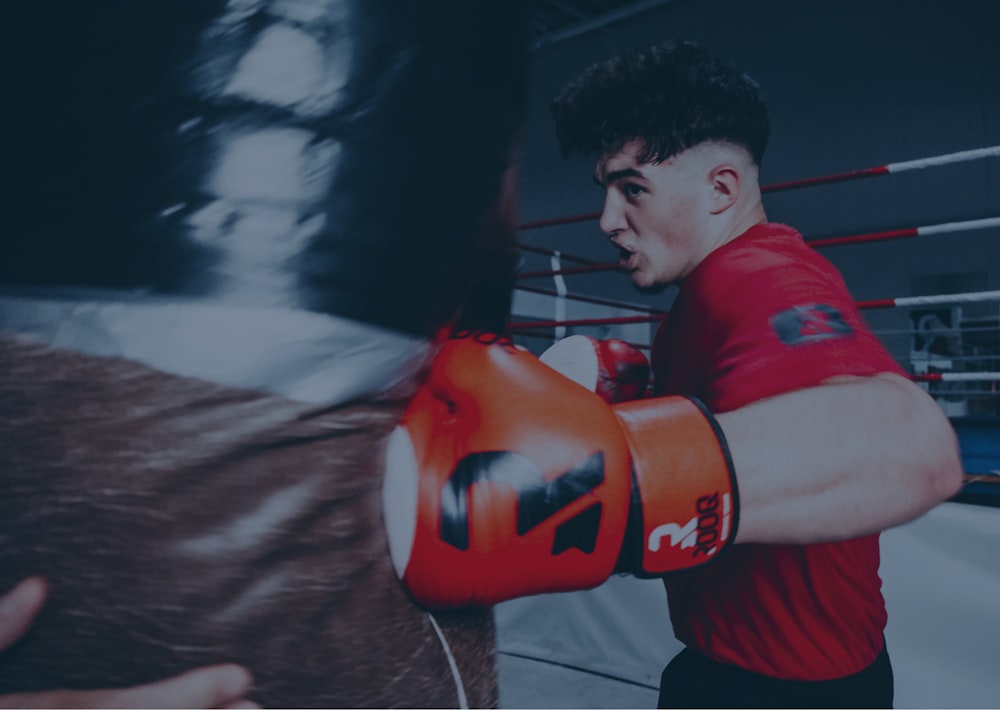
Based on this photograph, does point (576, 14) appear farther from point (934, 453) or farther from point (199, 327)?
point (199, 327)

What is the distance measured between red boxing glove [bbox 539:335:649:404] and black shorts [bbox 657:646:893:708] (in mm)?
464

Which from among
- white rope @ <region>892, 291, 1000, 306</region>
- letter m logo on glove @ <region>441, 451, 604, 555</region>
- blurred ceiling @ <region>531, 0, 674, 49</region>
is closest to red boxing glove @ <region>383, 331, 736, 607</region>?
letter m logo on glove @ <region>441, 451, 604, 555</region>

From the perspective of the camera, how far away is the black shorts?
958mm

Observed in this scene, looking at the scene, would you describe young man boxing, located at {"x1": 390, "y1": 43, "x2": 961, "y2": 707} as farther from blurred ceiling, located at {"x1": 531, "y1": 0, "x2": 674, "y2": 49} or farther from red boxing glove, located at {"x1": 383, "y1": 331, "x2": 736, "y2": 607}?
blurred ceiling, located at {"x1": 531, "y1": 0, "x2": 674, "y2": 49}

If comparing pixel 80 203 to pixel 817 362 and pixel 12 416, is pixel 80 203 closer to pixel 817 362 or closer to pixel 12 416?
pixel 12 416

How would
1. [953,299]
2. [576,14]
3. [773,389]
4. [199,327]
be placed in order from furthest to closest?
1. [576,14]
2. [953,299]
3. [773,389]
4. [199,327]

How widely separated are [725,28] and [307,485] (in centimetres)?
694

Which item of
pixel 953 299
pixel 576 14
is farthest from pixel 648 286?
pixel 576 14

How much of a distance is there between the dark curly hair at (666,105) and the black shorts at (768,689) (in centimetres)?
84

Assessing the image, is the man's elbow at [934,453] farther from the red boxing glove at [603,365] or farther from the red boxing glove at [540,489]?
the red boxing glove at [603,365]

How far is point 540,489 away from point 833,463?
25 cm

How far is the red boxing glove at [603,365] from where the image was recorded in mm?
1169

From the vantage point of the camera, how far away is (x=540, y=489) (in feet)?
1.58

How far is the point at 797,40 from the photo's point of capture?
19.7 ft
